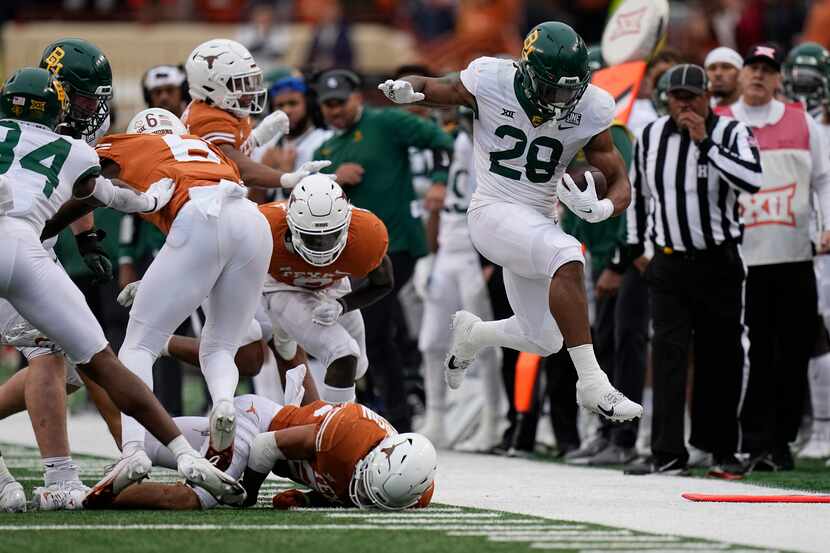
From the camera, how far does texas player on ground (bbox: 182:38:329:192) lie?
704 cm

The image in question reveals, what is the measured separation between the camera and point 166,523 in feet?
17.1

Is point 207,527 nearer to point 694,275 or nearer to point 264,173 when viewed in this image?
point 264,173

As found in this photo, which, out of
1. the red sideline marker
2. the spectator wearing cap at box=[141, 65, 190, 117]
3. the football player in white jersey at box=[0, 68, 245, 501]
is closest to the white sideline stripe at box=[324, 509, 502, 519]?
the football player in white jersey at box=[0, 68, 245, 501]

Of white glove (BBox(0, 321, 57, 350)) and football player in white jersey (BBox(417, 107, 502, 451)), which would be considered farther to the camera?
football player in white jersey (BBox(417, 107, 502, 451))

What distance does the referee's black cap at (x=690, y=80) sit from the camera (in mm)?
7191

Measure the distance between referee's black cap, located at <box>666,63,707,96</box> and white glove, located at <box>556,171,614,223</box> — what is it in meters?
1.05

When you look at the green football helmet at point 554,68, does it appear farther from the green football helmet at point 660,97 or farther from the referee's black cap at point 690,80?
the green football helmet at point 660,97

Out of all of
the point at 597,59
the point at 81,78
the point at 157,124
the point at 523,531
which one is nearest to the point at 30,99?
the point at 81,78

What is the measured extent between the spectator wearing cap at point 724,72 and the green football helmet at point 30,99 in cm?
413

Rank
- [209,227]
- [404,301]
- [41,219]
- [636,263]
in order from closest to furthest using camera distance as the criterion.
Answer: [41,219]
[209,227]
[636,263]
[404,301]

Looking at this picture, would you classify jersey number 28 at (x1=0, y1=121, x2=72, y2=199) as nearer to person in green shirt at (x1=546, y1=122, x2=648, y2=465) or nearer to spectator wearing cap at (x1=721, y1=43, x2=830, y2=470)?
person in green shirt at (x1=546, y1=122, x2=648, y2=465)

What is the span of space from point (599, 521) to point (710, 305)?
217 cm

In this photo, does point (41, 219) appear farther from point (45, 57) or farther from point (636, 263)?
point (636, 263)

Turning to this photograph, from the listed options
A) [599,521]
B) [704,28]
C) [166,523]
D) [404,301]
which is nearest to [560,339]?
[599,521]
